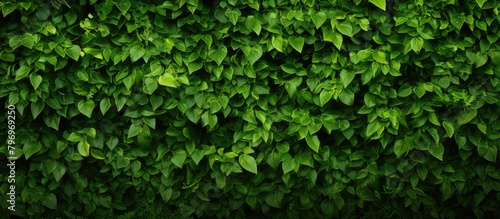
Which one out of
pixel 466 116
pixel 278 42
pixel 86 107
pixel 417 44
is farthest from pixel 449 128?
pixel 86 107

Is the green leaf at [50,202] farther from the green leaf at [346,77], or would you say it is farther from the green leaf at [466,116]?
Result: the green leaf at [466,116]

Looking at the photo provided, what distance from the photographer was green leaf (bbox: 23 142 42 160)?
3260 millimetres

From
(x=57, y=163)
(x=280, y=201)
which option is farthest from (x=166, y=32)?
(x=280, y=201)

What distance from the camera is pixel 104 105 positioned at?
10.6 ft

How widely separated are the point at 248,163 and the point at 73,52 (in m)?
1.17

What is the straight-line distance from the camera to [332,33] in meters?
3.20

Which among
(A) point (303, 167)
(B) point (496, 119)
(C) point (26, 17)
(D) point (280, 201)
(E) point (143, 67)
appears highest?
(C) point (26, 17)

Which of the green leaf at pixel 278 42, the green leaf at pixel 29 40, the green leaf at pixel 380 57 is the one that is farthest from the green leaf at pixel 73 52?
the green leaf at pixel 380 57

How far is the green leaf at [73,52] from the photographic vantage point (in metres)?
3.13

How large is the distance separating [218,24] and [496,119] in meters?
1.72

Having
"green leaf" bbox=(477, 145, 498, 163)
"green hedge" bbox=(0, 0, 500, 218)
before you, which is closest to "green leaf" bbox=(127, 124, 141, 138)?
"green hedge" bbox=(0, 0, 500, 218)

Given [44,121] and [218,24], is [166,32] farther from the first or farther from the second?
[44,121]

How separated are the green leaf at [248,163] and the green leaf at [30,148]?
1.18 metres

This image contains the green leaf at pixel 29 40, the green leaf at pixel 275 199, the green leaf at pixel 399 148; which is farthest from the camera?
the green leaf at pixel 275 199
